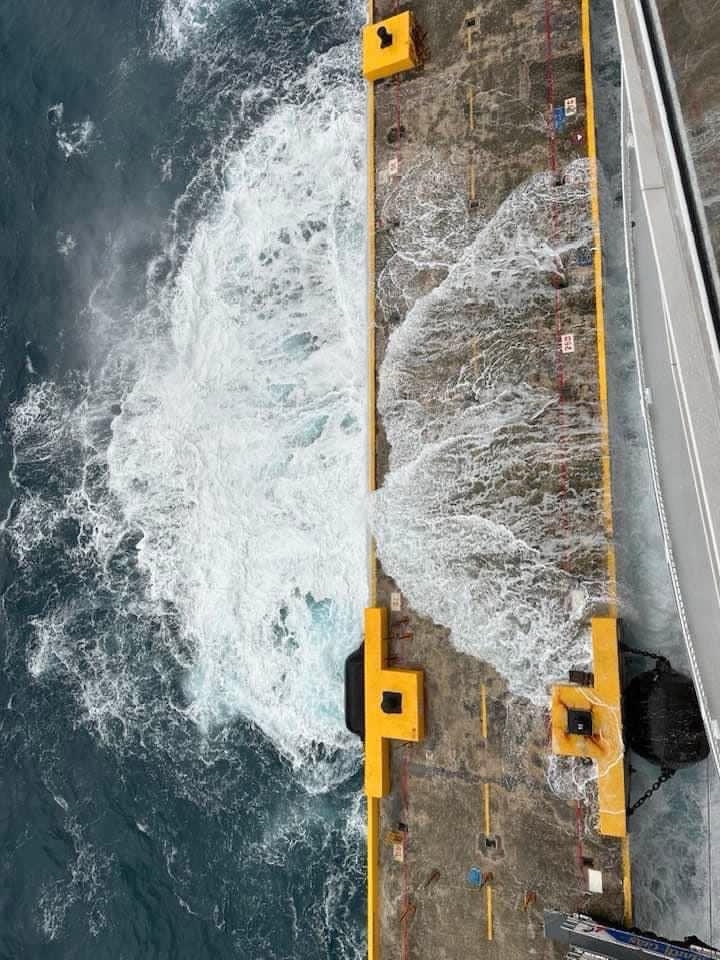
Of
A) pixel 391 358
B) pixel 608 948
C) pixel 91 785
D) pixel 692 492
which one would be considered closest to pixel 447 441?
pixel 391 358

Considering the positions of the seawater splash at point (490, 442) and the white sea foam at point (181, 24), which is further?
the white sea foam at point (181, 24)

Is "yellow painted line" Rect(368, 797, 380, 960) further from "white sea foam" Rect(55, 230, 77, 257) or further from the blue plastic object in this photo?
"white sea foam" Rect(55, 230, 77, 257)

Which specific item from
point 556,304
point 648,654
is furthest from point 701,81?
point 648,654

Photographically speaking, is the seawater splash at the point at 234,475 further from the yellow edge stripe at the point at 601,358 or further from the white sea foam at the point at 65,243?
the yellow edge stripe at the point at 601,358

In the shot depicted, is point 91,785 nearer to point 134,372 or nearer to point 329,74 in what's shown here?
point 134,372

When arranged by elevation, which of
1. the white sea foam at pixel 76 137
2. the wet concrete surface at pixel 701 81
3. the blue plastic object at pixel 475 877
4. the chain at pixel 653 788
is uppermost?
the white sea foam at pixel 76 137

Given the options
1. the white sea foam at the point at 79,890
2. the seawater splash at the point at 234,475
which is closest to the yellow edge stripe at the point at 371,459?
the seawater splash at the point at 234,475

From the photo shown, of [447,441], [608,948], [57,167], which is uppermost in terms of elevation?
[57,167]
